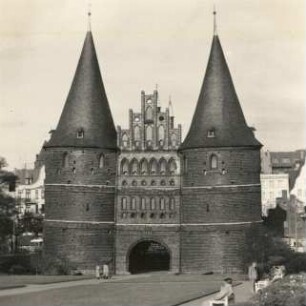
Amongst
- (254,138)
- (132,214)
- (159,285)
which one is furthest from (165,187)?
(159,285)

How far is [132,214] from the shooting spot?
5097 centimetres

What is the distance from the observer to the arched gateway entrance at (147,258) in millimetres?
52406

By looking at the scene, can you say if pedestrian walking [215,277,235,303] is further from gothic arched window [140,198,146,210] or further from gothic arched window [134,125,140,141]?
gothic arched window [134,125,140,141]

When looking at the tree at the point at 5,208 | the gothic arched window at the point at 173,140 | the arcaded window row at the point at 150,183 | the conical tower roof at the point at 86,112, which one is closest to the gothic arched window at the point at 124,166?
the arcaded window row at the point at 150,183

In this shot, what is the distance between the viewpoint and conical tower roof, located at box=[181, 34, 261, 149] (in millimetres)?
48938

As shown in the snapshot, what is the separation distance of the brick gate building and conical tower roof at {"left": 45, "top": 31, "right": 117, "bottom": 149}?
66 millimetres

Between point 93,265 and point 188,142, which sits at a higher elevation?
point 188,142

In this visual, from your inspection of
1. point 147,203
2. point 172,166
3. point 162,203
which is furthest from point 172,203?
point 172,166

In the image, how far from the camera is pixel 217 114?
162ft

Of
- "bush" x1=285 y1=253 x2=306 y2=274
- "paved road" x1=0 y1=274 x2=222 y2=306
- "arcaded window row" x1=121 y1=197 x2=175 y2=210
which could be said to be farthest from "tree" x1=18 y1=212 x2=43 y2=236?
"paved road" x1=0 y1=274 x2=222 y2=306

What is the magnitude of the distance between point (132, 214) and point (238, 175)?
7.63m

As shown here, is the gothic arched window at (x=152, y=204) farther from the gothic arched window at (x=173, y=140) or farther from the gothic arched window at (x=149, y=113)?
the gothic arched window at (x=149, y=113)

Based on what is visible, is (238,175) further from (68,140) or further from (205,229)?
(68,140)

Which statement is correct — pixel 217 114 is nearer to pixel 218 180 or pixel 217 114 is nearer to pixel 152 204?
pixel 218 180
